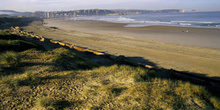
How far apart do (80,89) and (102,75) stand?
4.02 feet

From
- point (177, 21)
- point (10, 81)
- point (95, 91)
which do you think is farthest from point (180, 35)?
point (177, 21)

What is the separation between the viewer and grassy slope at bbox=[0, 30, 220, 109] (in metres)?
3.59

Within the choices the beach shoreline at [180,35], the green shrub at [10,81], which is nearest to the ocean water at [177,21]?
the beach shoreline at [180,35]

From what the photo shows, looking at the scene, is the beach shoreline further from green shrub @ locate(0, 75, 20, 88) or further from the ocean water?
green shrub @ locate(0, 75, 20, 88)

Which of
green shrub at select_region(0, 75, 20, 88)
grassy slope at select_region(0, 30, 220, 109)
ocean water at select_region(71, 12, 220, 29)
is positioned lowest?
grassy slope at select_region(0, 30, 220, 109)

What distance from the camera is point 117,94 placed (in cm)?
406

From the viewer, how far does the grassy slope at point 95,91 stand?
359 centimetres

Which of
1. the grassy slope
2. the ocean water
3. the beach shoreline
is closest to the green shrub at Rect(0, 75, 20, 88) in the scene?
the grassy slope

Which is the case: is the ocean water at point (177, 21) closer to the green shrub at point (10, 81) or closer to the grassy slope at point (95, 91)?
the grassy slope at point (95, 91)

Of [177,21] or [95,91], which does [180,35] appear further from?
[177,21]

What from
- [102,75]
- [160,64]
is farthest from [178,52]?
[102,75]

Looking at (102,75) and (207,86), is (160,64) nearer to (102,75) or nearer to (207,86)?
(207,86)

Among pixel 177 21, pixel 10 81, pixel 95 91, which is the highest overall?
pixel 177 21

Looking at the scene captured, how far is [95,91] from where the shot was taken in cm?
422
